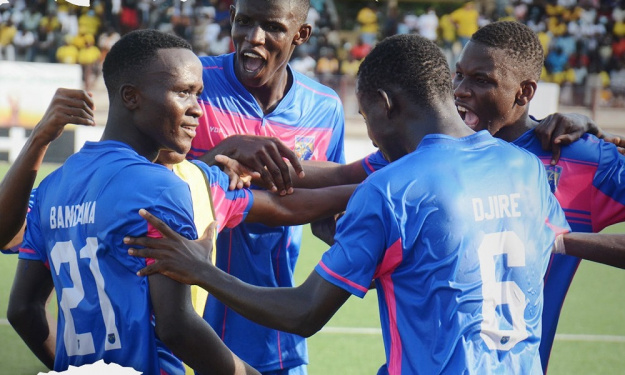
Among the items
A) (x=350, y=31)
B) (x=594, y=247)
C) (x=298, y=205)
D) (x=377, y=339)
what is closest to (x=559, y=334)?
(x=377, y=339)

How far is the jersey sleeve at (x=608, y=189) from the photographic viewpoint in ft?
13.4

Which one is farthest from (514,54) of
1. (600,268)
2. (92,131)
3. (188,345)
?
(92,131)

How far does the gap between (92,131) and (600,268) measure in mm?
9883

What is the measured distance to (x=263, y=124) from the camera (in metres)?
4.70

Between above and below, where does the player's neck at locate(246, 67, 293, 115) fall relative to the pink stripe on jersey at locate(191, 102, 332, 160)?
above

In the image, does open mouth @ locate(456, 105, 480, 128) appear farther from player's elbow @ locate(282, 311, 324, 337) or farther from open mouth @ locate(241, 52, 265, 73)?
player's elbow @ locate(282, 311, 324, 337)

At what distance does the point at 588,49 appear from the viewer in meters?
24.2

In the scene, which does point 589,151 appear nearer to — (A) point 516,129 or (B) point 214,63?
(A) point 516,129

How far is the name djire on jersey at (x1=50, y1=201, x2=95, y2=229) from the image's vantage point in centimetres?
299

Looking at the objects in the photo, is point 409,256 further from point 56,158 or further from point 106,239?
point 56,158

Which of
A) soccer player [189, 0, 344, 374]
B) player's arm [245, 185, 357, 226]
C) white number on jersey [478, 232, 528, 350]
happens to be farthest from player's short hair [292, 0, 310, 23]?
white number on jersey [478, 232, 528, 350]

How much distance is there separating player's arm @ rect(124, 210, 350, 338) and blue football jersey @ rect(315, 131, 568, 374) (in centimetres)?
9

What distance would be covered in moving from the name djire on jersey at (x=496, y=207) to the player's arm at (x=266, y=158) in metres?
1.34

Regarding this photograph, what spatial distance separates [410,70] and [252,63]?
177 cm
